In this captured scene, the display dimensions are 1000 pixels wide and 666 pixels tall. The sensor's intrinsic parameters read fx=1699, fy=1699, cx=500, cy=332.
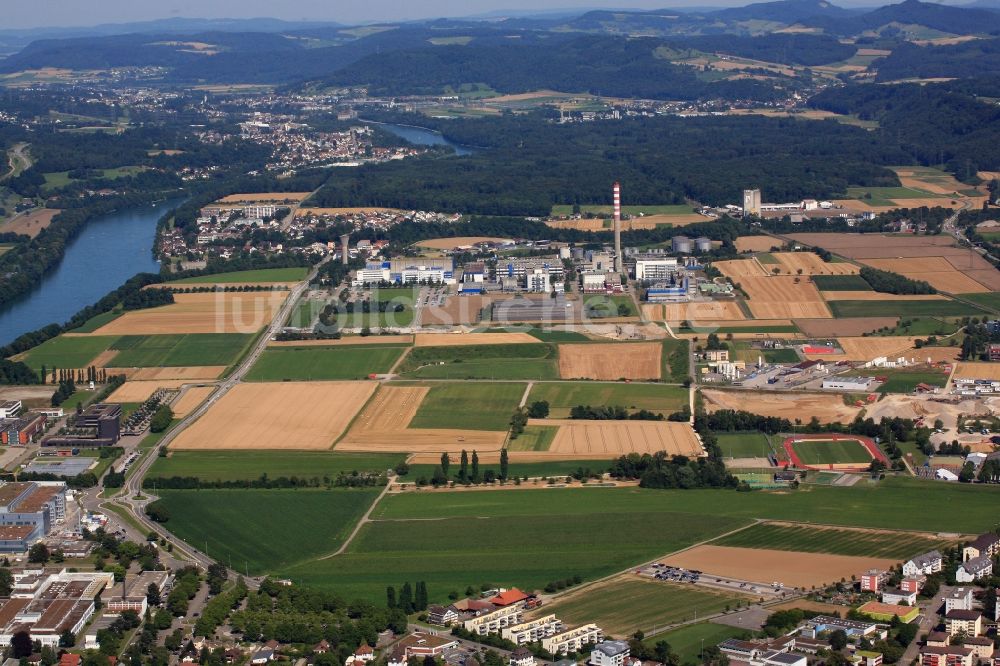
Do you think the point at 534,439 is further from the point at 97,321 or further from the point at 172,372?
the point at 97,321

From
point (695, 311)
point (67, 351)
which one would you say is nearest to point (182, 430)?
point (67, 351)

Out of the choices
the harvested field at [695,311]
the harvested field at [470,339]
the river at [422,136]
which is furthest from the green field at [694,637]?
the river at [422,136]

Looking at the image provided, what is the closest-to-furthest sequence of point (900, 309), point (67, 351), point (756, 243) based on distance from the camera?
point (67, 351)
point (900, 309)
point (756, 243)

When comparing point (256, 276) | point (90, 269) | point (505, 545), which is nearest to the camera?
point (505, 545)

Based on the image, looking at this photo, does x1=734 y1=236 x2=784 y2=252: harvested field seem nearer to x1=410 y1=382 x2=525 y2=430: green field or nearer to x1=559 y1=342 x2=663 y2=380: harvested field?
x1=559 y1=342 x2=663 y2=380: harvested field

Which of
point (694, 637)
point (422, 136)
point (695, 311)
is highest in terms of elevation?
point (694, 637)

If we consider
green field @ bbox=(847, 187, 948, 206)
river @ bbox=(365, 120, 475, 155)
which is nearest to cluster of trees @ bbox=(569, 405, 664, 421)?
green field @ bbox=(847, 187, 948, 206)

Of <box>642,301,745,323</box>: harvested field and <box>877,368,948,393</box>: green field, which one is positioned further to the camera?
<box>642,301,745,323</box>: harvested field

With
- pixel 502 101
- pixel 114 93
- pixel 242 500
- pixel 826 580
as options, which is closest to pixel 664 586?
pixel 826 580
